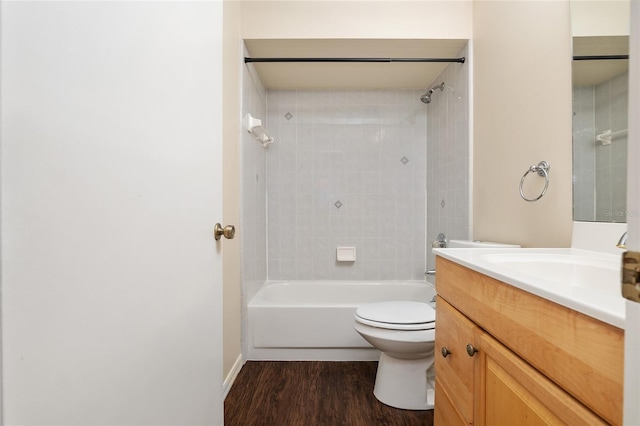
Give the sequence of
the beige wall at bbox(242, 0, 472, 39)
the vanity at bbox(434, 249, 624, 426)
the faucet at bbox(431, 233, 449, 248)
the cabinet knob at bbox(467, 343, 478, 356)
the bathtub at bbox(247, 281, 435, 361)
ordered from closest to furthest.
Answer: the vanity at bbox(434, 249, 624, 426), the cabinet knob at bbox(467, 343, 478, 356), the beige wall at bbox(242, 0, 472, 39), the bathtub at bbox(247, 281, 435, 361), the faucet at bbox(431, 233, 449, 248)

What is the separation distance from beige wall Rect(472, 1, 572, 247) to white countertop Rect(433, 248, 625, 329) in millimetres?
273

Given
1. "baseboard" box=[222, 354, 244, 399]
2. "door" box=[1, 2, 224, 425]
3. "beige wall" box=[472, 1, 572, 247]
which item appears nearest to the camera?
"door" box=[1, 2, 224, 425]

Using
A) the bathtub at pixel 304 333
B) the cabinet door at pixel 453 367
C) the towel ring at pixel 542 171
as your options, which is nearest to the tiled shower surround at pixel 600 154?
the towel ring at pixel 542 171

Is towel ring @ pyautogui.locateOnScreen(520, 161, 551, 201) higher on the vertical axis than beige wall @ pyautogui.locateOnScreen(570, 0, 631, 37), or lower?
lower

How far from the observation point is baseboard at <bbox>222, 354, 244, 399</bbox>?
173 centimetres

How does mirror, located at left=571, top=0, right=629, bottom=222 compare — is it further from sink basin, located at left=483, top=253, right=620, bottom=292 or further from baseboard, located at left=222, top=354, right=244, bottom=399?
baseboard, located at left=222, top=354, right=244, bottom=399

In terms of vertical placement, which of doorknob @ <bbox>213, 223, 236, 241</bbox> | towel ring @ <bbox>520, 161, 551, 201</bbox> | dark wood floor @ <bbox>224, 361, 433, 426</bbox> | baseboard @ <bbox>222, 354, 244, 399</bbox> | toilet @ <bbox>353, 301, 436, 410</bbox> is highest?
towel ring @ <bbox>520, 161, 551, 201</bbox>

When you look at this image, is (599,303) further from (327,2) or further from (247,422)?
(327,2)

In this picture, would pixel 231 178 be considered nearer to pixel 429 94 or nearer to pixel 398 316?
pixel 398 316

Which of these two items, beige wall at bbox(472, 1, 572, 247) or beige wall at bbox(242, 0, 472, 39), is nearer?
beige wall at bbox(472, 1, 572, 247)

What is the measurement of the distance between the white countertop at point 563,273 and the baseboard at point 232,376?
1325 millimetres

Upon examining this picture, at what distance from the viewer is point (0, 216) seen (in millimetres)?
368

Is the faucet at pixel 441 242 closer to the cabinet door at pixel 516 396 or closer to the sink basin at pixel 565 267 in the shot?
the sink basin at pixel 565 267

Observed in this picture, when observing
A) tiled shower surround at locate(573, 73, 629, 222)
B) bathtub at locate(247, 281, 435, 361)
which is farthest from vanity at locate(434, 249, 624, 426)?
bathtub at locate(247, 281, 435, 361)
